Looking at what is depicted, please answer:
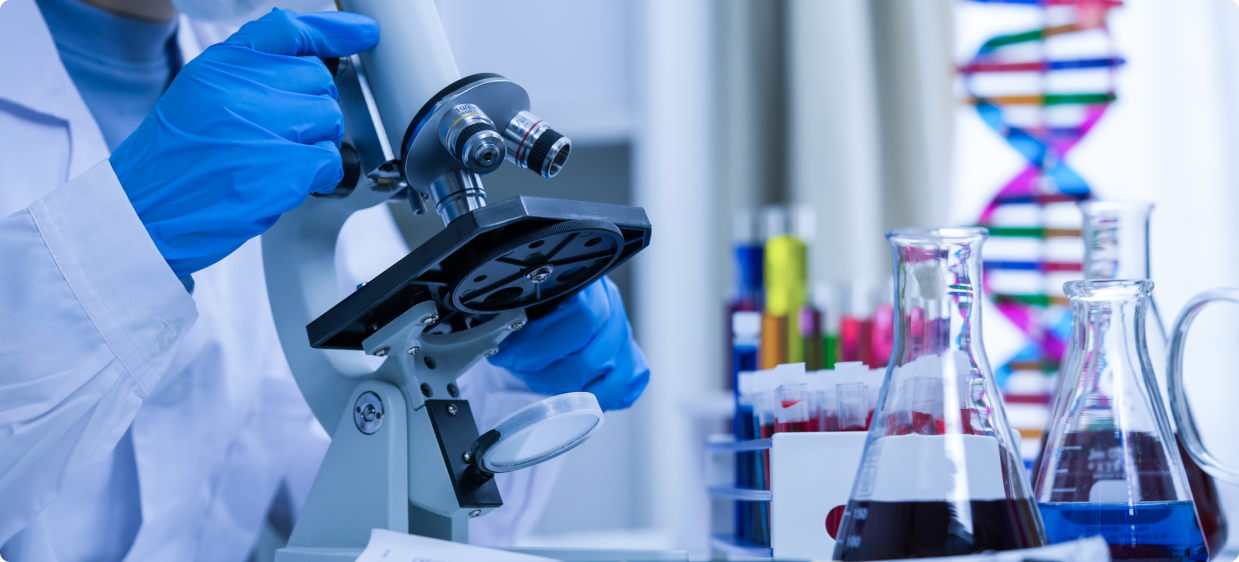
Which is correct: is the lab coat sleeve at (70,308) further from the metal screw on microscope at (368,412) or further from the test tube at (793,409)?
the test tube at (793,409)

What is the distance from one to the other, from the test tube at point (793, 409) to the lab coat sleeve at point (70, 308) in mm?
444

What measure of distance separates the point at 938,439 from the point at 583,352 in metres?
0.44

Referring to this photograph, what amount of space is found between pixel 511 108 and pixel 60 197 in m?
0.32

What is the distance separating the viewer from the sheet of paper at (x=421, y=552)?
18.8 inches

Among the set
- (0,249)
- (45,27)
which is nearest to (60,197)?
(0,249)

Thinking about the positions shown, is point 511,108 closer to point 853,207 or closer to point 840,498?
point 840,498

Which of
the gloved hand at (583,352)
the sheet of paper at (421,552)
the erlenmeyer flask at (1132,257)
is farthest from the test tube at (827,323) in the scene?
the sheet of paper at (421,552)

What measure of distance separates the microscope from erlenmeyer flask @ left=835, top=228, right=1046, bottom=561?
177 millimetres

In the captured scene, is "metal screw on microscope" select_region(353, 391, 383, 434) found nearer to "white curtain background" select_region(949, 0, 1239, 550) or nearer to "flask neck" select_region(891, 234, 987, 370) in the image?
"flask neck" select_region(891, 234, 987, 370)

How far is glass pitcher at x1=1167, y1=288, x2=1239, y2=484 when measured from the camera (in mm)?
530

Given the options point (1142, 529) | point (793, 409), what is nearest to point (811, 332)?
point (793, 409)

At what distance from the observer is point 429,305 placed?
21.6 inches

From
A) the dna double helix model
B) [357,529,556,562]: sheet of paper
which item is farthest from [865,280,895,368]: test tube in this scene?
[357,529,556,562]: sheet of paper

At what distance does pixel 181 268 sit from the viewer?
2.19 feet
